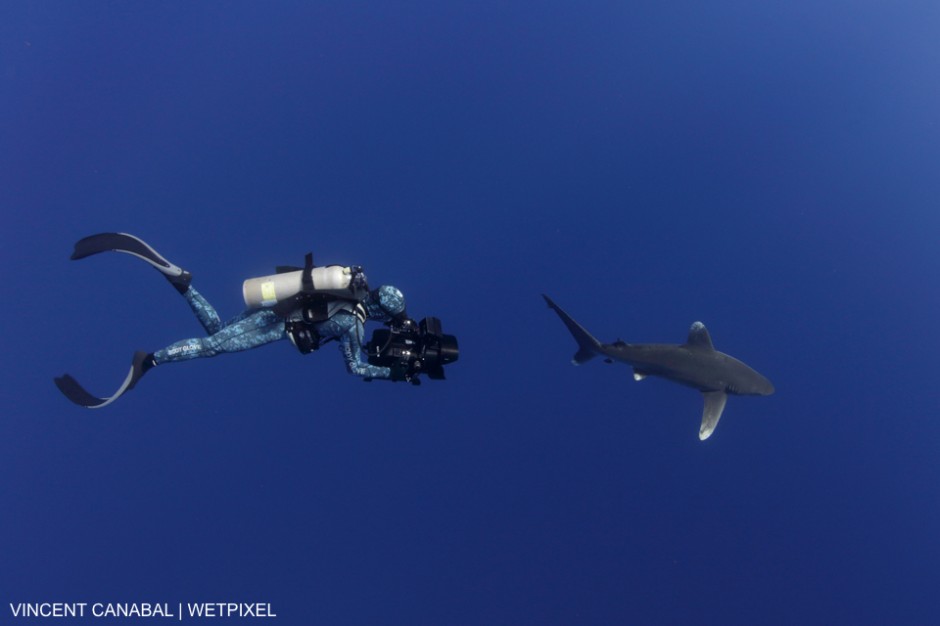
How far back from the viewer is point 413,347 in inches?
327

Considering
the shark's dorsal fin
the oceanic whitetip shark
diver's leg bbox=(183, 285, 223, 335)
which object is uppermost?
diver's leg bbox=(183, 285, 223, 335)

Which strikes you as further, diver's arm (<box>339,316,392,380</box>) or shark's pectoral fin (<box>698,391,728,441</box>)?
shark's pectoral fin (<box>698,391,728,441</box>)

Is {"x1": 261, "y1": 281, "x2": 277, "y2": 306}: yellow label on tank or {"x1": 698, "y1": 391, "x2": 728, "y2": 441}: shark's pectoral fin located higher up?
{"x1": 261, "y1": 281, "x2": 277, "y2": 306}: yellow label on tank

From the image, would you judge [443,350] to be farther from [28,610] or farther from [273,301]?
[28,610]

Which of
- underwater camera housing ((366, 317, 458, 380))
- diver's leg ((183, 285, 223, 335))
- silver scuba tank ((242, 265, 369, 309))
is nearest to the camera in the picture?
silver scuba tank ((242, 265, 369, 309))

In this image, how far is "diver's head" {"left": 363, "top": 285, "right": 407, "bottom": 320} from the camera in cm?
884

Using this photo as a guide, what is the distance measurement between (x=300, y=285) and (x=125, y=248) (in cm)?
365

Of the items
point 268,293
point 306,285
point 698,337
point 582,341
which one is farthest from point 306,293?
point 698,337

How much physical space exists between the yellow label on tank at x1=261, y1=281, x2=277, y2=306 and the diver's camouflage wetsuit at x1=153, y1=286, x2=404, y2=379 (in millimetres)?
737

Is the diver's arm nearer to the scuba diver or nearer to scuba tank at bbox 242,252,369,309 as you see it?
the scuba diver

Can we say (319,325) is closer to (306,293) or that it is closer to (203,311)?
(306,293)

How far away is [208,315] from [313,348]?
271 centimetres

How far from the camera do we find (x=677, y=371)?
11.6 m

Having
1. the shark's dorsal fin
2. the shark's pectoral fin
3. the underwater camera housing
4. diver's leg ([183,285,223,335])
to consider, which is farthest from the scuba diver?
A: the shark's pectoral fin
